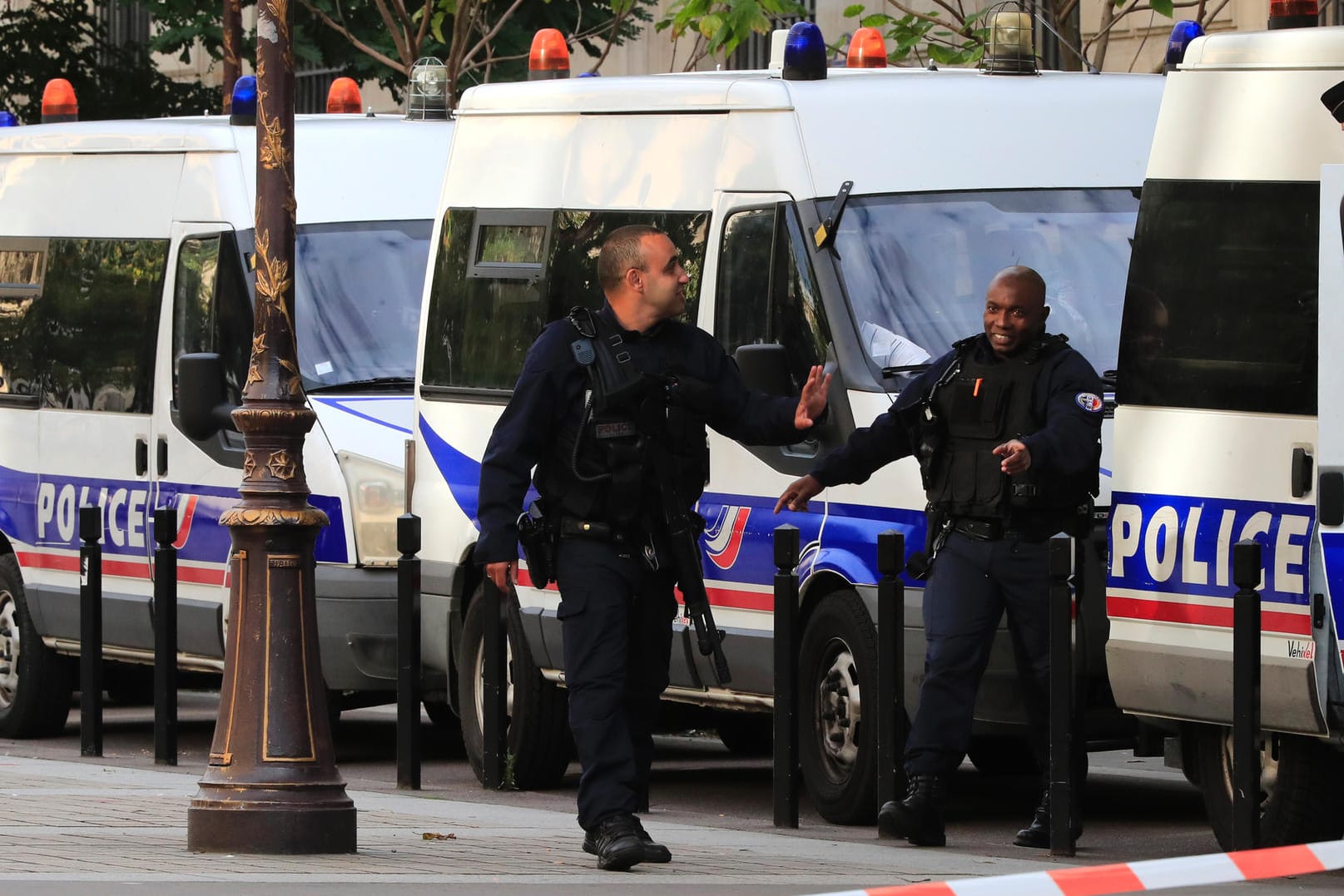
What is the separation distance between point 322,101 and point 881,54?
17.0m

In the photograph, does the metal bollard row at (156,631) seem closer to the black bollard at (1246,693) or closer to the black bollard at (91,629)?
the black bollard at (91,629)

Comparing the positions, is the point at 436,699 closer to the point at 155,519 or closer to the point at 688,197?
the point at 155,519

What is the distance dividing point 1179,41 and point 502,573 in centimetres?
372

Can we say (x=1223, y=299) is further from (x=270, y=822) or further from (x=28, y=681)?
(x=28, y=681)

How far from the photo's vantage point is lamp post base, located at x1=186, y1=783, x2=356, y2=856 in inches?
338

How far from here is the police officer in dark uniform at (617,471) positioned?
851 centimetres

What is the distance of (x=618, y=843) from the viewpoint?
8438mm

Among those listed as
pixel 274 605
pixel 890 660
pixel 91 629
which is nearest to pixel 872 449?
pixel 890 660

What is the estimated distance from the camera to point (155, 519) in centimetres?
1277

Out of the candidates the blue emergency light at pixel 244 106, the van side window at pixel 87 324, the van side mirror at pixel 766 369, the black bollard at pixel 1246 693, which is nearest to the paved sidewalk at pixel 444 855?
the black bollard at pixel 1246 693

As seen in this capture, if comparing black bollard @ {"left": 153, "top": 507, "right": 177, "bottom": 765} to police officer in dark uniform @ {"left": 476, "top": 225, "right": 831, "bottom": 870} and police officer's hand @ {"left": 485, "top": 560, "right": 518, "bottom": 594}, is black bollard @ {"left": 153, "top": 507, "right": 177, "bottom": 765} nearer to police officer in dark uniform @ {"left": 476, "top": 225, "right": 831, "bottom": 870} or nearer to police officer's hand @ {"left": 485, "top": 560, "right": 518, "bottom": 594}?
police officer in dark uniform @ {"left": 476, "top": 225, "right": 831, "bottom": 870}

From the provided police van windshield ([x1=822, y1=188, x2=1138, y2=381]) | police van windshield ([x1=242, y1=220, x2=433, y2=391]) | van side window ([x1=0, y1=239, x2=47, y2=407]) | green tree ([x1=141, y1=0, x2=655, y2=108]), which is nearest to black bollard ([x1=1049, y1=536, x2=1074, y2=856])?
police van windshield ([x1=822, y1=188, x2=1138, y2=381])

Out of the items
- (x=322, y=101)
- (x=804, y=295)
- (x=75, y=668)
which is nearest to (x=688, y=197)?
(x=804, y=295)

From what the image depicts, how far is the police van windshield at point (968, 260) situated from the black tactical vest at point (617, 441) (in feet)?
6.10
